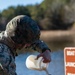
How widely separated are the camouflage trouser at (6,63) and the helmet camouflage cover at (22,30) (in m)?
0.10

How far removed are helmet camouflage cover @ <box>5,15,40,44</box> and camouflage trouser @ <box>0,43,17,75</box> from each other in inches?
3.9

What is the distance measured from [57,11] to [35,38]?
118ft

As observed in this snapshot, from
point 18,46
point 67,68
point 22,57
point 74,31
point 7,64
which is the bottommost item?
point 7,64

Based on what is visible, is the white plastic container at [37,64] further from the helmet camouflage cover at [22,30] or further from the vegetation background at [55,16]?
the vegetation background at [55,16]

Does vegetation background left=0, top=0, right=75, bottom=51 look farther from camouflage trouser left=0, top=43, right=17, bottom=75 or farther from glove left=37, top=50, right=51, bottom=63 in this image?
camouflage trouser left=0, top=43, right=17, bottom=75

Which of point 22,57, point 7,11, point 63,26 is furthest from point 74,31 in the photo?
point 22,57

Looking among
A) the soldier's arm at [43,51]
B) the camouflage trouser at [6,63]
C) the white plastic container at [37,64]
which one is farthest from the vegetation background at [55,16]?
the camouflage trouser at [6,63]

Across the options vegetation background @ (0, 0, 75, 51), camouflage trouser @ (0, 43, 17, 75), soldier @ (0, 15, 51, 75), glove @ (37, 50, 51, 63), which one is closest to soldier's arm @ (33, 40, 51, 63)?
glove @ (37, 50, 51, 63)

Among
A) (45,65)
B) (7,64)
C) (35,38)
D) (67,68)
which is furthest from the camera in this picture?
(67,68)

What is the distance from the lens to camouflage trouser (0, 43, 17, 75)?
2.04m

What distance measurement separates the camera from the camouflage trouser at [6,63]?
204 cm

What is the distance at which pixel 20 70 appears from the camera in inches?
218

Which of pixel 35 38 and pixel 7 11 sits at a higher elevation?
pixel 7 11

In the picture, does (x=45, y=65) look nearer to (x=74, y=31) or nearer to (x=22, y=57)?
(x=22, y=57)
